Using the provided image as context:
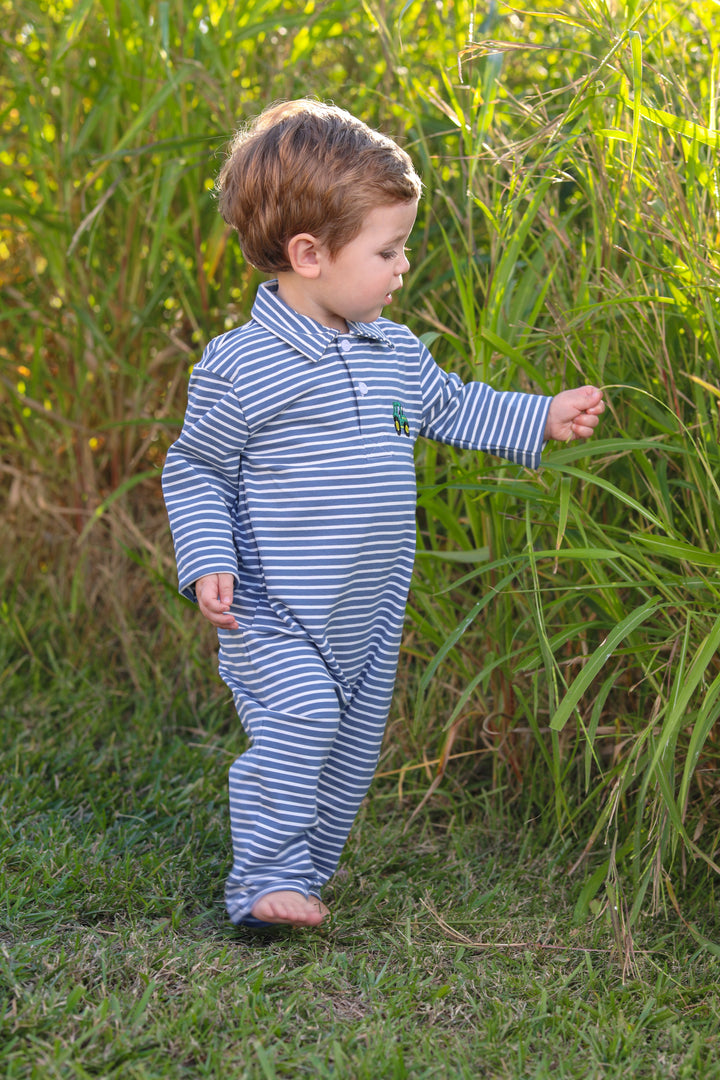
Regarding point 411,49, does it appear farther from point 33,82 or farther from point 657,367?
point 657,367

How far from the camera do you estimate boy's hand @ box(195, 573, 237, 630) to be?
158cm

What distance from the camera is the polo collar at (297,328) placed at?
162 centimetres

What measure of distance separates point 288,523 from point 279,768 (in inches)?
13.9

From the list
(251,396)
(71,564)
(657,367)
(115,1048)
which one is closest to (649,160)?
(657,367)

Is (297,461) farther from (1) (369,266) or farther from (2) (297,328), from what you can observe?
(1) (369,266)

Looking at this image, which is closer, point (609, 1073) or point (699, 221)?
point (609, 1073)

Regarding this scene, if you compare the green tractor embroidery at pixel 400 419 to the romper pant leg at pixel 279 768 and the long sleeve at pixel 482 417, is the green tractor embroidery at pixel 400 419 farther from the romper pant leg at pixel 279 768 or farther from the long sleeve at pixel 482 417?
→ the romper pant leg at pixel 279 768

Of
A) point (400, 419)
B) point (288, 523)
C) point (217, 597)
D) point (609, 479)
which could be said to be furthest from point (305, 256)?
point (609, 479)

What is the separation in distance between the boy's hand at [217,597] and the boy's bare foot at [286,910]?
15.1 inches

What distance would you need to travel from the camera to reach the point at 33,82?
2656 millimetres

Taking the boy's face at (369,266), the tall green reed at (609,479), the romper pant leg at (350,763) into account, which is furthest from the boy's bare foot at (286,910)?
the boy's face at (369,266)

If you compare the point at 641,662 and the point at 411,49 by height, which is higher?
the point at 411,49

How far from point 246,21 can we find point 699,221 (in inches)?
52.3

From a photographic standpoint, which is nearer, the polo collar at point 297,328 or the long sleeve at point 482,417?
the polo collar at point 297,328
